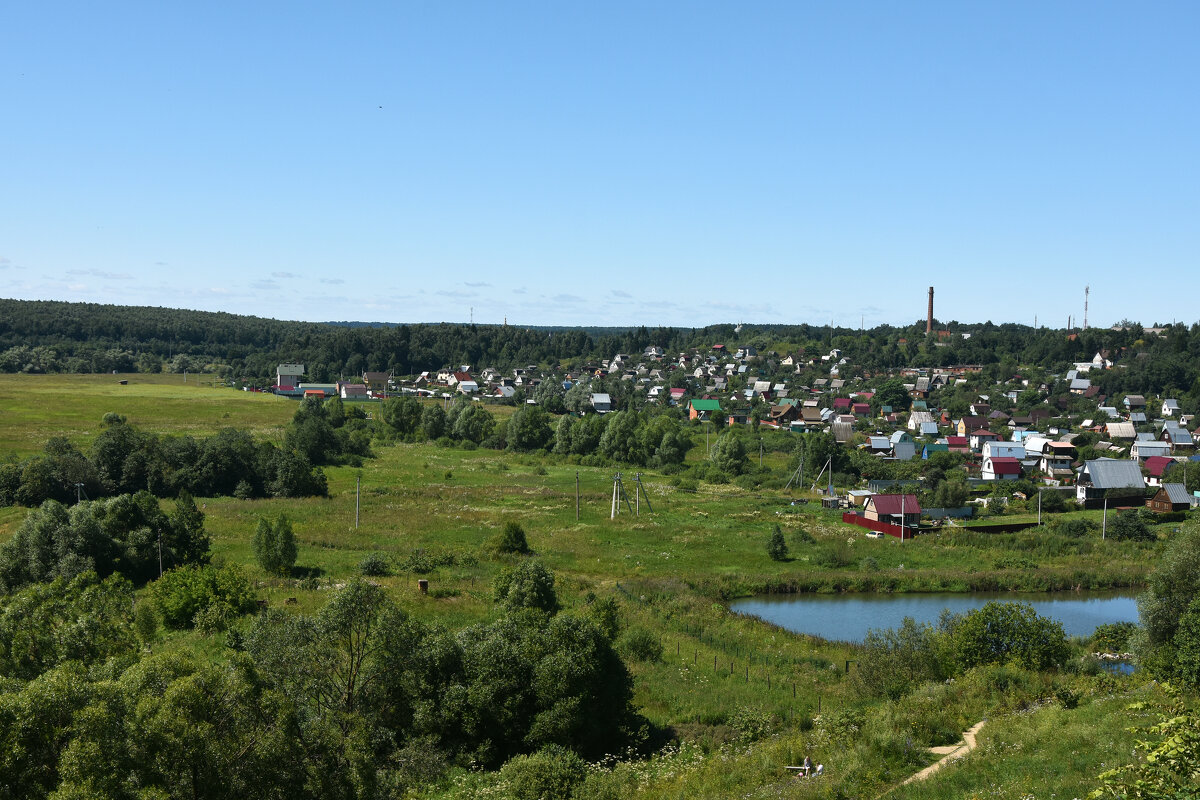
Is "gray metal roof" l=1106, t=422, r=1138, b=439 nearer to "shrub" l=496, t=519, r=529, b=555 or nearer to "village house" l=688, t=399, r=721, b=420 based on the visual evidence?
"village house" l=688, t=399, r=721, b=420

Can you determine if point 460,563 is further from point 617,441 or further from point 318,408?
point 318,408

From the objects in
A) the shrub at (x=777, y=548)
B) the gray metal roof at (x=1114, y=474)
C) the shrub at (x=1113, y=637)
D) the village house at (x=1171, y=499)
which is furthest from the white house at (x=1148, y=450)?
the shrub at (x=1113, y=637)

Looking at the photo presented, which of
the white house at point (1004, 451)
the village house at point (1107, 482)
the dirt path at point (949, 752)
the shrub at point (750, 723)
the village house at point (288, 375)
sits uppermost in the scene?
the village house at point (288, 375)

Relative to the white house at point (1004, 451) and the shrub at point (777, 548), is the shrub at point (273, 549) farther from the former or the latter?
the white house at point (1004, 451)

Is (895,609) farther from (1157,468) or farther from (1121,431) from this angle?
(1121,431)

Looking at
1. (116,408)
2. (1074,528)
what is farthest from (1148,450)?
(116,408)

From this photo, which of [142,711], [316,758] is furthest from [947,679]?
[142,711]
